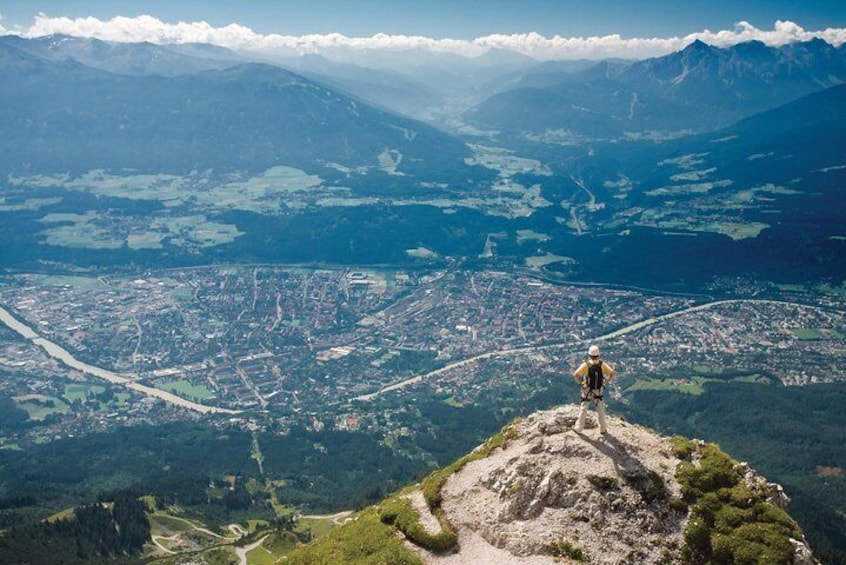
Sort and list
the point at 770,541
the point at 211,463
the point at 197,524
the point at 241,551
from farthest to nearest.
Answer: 1. the point at 211,463
2. the point at 197,524
3. the point at 241,551
4. the point at 770,541

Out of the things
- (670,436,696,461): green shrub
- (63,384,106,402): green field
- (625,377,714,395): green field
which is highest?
(670,436,696,461): green shrub

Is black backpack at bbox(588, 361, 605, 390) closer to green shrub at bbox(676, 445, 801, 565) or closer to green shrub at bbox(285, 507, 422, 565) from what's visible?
green shrub at bbox(676, 445, 801, 565)

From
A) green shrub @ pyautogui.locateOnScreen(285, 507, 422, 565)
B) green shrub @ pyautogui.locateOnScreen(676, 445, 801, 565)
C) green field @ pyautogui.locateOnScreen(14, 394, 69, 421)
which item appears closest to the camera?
green shrub @ pyautogui.locateOnScreen(676, 445, 801, 565)

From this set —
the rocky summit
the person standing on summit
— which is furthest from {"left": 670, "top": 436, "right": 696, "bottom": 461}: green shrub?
the person standing on summit

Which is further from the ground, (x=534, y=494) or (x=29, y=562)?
(x=534, y=494)

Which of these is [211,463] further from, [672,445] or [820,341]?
[820,341]

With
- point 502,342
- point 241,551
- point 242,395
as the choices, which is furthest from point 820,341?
point 241,551

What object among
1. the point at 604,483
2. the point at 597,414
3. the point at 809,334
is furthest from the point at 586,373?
the point at 809,334

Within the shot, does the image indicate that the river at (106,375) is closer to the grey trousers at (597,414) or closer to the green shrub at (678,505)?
the grey trousers at (597,414)
